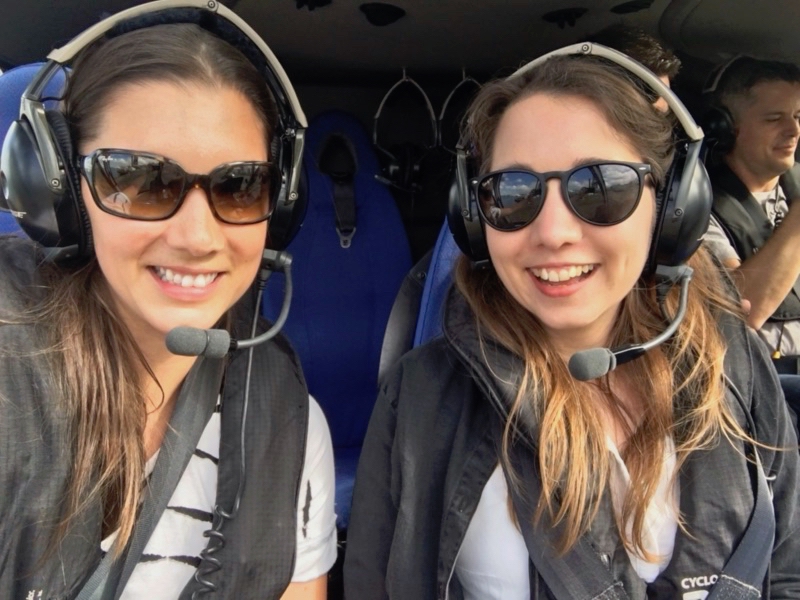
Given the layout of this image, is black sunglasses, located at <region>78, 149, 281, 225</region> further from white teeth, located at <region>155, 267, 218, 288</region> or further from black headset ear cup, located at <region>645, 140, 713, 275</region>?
black headset ear cup, located at <region>645, 140, 713, 275</region>

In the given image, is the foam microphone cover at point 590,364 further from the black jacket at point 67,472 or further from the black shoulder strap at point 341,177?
the black shoulder strap at point 341,177

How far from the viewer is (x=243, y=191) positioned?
3.00 feet

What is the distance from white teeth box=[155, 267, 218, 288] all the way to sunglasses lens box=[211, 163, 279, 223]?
96 millimetres

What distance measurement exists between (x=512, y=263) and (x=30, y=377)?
29.2 inches

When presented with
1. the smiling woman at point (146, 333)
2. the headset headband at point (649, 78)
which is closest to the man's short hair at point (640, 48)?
the headset headband at point (649, 78)

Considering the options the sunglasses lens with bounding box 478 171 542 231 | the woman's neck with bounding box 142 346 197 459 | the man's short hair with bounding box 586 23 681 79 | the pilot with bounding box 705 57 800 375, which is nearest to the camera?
the sunglasses lens with bounding box 478 171 542 231

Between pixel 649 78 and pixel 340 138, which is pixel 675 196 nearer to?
pixel 649 78

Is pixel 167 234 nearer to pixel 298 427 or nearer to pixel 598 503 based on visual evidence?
pixel 298 427

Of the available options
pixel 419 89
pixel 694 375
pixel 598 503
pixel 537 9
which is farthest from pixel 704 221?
pixel 419 89

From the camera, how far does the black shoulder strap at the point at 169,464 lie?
91 cm

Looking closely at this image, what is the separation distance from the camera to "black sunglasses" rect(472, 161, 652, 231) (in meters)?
0.90

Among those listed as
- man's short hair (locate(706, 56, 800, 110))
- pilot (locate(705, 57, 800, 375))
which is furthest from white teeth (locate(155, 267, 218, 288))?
man's short hair (locate(706, 56, 800, 110))

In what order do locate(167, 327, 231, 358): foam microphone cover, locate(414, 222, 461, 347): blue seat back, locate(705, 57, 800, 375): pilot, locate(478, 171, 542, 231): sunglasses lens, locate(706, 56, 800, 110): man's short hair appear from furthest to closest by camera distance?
locate(706, 56, 800, 110): man's short hair, locate(705, 57, 800, 375): pilot, locate(414, 222, 461, 347): blue seat back, locate(478, 171, 542, 231): sunglasses lens, locate(167, 327, 231, 358): foam microphone cover

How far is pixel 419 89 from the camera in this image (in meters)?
2.24
